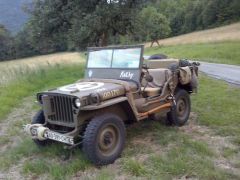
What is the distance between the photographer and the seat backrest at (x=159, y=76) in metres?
8.22

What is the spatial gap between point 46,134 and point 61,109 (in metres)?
0.46

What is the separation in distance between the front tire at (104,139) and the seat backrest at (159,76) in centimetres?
186

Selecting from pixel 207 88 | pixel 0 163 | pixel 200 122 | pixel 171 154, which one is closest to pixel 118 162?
pixel 171 154

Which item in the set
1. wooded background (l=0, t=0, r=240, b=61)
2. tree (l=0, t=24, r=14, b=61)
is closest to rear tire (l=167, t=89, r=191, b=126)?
wooded background (l=0, t=0, r=240, b=61)

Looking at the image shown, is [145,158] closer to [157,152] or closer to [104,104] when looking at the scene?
[157,152]

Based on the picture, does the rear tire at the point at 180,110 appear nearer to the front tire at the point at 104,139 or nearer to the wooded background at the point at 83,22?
the front tire at the point at 104,139

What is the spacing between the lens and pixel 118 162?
252 inches

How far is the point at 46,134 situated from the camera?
6.46m

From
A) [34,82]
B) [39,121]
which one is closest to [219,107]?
[39,121]

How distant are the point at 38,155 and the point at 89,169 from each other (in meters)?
1.33

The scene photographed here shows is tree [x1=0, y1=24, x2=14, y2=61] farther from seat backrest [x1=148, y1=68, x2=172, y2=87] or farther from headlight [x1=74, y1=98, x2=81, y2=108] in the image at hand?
headlight [x1=74, y1=98, x2=81, y2=108]

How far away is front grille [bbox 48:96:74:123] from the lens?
641cm

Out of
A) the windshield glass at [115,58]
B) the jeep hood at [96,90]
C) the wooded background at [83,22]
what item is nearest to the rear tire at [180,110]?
the windshield glass at [115,58]

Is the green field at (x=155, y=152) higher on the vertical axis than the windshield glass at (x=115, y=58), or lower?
lower
